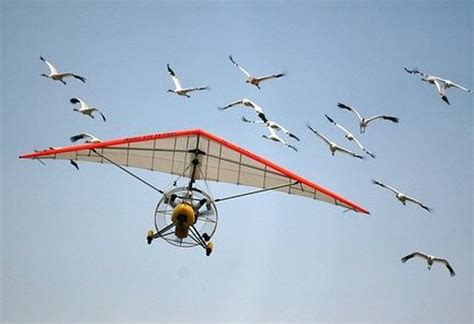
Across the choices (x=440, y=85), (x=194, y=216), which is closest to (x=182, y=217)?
(x=194, y=216)

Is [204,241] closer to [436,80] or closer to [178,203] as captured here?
[178,203]

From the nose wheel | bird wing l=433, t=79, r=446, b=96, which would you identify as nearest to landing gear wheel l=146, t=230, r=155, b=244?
the nose wheel

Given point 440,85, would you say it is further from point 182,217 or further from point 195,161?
point 182,217

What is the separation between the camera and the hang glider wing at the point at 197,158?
78.2 feet

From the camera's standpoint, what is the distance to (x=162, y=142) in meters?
24.2

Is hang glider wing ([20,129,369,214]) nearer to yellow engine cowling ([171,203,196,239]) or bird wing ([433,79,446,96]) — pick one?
yellow engine cowling ([171,203,196,239])

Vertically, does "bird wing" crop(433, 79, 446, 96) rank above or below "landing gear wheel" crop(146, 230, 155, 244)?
above

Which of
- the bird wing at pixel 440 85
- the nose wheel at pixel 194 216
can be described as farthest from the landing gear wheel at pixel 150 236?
the bird wing at pixel 440 85

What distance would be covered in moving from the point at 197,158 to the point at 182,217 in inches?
122

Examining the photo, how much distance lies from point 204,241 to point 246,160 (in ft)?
11.5

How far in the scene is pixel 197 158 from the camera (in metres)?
24.5

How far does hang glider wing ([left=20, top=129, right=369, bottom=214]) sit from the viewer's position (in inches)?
938

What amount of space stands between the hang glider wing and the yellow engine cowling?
2.06 metres

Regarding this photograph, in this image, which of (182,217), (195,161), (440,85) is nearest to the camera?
(182,217)
